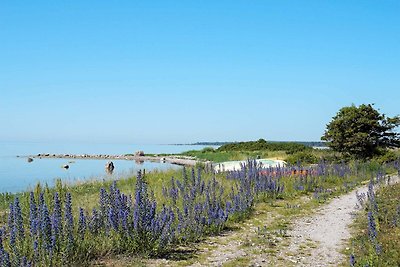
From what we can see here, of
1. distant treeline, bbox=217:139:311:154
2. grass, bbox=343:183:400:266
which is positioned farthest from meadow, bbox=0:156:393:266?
distant treeline, bbox=217:139:311:154

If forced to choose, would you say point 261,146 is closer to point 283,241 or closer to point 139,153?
point 139,153

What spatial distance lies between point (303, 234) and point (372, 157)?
18791 millimetres

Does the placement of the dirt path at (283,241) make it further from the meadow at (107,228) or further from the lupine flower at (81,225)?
the lupine flower at (81,225)

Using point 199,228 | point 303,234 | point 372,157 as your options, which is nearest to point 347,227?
point 303,234

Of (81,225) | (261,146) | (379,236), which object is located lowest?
(379,236)

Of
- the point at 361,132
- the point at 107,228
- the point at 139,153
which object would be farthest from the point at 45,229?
the point at 139,153

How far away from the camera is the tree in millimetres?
25859

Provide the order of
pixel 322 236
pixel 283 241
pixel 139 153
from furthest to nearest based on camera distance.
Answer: pixel 139 153 → pixel 322 236 → pixel 283 241

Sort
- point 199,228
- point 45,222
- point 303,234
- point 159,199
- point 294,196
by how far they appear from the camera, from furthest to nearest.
Answer: 1. point 294,196
2. point 159,199
3. point 303,234
4. point 199,228
5. point 45,222

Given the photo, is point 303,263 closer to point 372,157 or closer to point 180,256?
point 180,256

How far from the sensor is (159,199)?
11.4 metres

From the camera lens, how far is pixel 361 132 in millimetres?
25984

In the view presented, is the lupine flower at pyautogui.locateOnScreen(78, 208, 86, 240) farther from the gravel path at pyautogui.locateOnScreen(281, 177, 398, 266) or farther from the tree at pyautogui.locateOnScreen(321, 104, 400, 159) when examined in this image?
the tree at pyautogui.locateOnScreen(321, 104, 400, 159)

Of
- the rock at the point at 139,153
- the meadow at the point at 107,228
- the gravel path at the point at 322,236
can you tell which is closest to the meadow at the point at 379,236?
the gravel path at the point at 322,236
